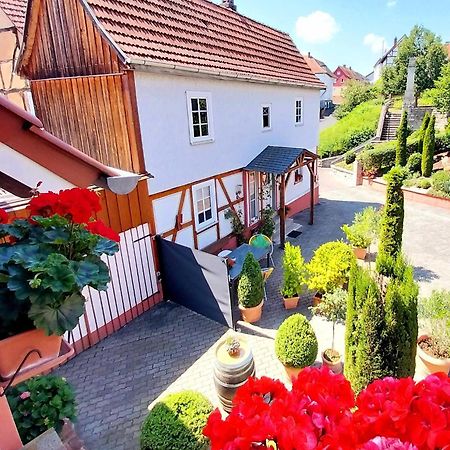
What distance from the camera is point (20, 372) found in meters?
1.75

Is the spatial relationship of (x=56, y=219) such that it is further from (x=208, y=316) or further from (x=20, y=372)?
(x=208, y=316)

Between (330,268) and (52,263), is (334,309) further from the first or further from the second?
(52,263)

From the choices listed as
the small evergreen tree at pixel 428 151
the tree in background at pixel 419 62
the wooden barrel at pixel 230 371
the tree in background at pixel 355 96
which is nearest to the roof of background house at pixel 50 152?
the wooden barrel at pixel 230 371

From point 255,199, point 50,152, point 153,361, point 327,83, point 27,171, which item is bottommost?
point 153,361

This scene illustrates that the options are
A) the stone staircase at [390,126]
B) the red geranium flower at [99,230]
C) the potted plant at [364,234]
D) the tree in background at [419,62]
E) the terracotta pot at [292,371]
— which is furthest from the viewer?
the tree in background at [419,62]

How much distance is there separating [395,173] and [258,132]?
217 inches

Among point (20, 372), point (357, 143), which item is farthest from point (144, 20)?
point (357, 143)

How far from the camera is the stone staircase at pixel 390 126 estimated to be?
2870cm

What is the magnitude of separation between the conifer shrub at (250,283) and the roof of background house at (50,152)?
5.31m

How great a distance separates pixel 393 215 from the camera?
8531 millimetres

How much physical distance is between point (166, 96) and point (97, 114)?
1731 millimetres

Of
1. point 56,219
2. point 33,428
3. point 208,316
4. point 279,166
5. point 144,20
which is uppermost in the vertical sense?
point 144,20

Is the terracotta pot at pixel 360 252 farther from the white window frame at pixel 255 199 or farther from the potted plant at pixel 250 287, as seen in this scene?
the potted plant at pixel 250 287

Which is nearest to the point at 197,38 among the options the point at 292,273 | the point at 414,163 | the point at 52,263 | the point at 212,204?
the point at 212,204
